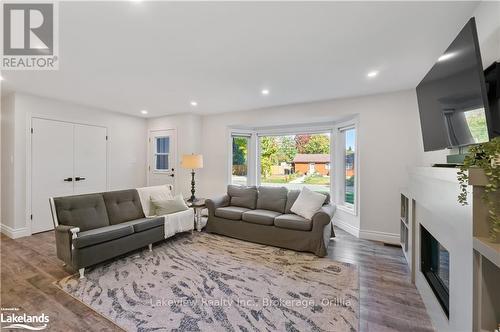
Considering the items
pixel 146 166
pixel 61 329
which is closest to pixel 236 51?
pixel 61 329

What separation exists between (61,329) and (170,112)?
13.8 ft

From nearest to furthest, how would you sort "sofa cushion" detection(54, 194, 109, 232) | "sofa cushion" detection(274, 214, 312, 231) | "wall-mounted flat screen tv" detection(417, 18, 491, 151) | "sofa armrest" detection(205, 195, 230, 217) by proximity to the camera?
"wall-mounted flat screen tv" detection(417, 18, 491, 151), "sofa cushion" detection(54, 194, 109, 232), "sofa cushion" detection(274, 214, 312, 231), "sofa armrest" detection(205, 195, 230, 217)

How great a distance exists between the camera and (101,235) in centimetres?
246

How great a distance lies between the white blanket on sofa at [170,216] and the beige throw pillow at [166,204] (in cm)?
7

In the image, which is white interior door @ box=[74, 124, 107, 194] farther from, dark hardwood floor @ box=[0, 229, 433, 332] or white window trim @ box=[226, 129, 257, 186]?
white window trim @ box=[226, 129, 257, 186]

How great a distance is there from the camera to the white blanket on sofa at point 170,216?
3.29m

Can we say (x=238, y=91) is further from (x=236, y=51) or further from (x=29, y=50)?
A: (x=29, y=50)

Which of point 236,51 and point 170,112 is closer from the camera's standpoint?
point 236,51

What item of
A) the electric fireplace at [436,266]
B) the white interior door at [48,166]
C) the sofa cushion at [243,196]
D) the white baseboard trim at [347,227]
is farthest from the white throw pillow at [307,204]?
the white interior door at [48,166]

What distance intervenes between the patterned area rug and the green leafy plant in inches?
51.8

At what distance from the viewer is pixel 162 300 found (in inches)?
77.8

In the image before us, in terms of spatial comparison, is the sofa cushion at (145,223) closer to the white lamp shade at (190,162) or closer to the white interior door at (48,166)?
the white lamp shade at (190,162)

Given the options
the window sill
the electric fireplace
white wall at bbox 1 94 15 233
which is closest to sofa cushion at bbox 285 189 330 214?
the window sill

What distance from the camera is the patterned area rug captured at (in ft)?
5.66
